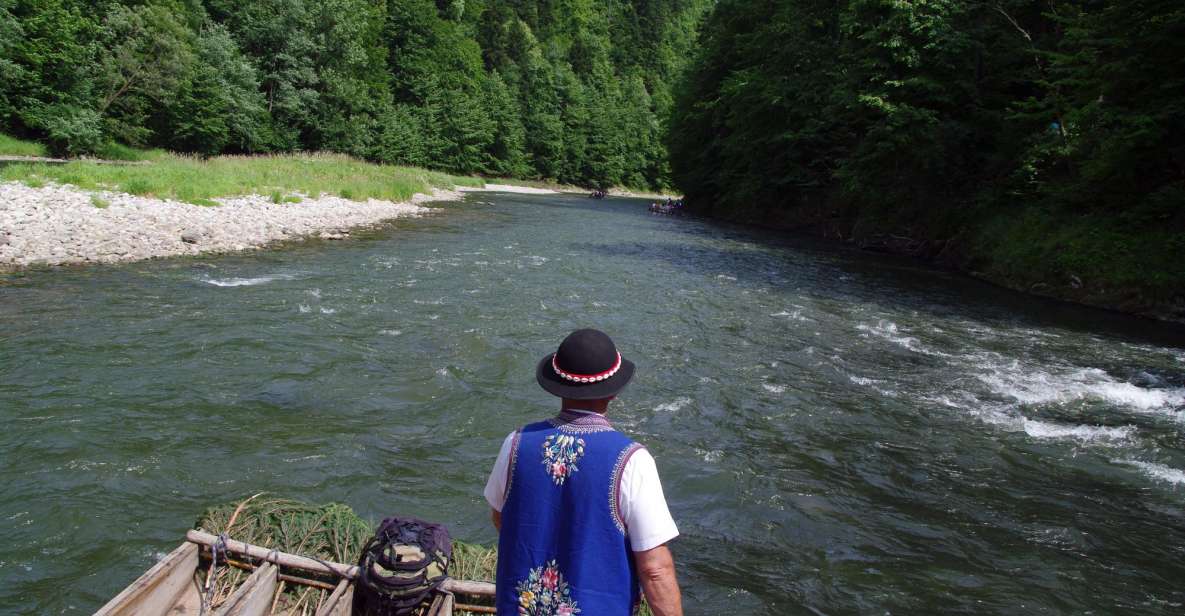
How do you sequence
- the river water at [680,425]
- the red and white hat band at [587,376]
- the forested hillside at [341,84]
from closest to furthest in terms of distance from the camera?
the red and white hat band at [587,376], the river water at [680,425], the forested hillside at [341,84]

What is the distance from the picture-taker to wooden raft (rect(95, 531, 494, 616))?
12.7ft

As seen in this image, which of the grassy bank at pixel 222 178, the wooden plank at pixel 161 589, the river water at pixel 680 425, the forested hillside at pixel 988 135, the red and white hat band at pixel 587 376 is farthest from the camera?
the grassy bank at pixel 222 178

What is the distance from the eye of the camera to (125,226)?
58.9 ft

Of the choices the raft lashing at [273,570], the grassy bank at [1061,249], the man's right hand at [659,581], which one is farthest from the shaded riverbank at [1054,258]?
the man's right hand at [659,581]

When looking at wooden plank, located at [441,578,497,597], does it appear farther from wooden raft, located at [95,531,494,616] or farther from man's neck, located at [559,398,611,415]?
man's neck, located at [559,398,611,415]

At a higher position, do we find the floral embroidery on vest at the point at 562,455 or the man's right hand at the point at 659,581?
the floral embroidery on vest at the point at 562,455

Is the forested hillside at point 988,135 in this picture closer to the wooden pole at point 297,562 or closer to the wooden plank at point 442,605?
the wooden pole at point 297,562

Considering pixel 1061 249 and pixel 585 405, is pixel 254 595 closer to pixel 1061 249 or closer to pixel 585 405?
pixel 585 405

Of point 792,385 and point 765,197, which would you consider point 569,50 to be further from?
point 792,385

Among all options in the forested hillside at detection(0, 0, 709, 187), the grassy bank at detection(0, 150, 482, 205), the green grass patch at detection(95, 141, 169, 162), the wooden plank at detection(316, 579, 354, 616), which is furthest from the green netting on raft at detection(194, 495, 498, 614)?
the forested hillside at detection(0, 0, 709, 187)

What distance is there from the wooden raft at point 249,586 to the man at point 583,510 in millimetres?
1615

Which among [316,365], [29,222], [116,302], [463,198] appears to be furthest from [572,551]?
[463,198]

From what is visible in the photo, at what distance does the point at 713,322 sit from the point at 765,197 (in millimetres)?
29518

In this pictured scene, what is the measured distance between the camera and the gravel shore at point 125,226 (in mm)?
15633
